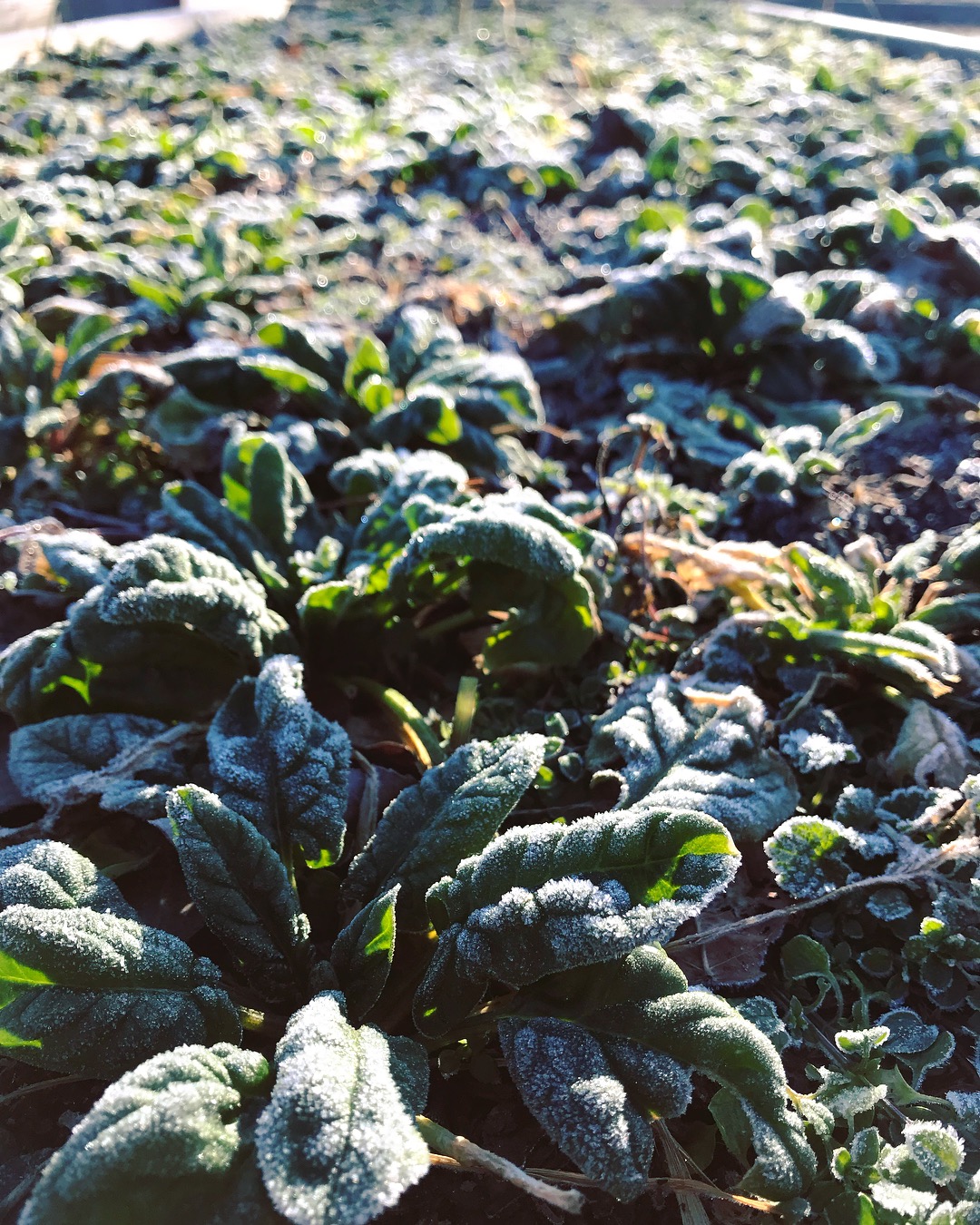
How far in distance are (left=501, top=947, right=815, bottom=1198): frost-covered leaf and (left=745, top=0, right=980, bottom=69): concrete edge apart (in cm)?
745

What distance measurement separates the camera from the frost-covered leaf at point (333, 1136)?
93 cm

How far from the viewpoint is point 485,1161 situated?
1.09m

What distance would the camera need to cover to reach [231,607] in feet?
5.64

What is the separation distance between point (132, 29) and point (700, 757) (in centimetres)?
1079

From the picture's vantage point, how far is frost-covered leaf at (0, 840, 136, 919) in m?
1.23

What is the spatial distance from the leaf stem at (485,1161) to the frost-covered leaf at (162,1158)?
21 cm

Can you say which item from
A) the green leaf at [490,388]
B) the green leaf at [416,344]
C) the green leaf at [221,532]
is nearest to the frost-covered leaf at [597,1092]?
the green leaf at [221,532]

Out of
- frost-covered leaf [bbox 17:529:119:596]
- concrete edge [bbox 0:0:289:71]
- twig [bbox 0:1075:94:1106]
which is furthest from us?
concrete edge [bbox 0:0:289:71]

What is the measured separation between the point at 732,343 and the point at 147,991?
244 centimetres

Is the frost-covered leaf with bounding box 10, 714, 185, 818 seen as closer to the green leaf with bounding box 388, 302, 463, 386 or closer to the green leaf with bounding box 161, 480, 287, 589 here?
the green leaf with bounding box 161, 480, 287, 589

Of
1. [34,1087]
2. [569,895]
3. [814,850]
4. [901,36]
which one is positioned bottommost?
[34,1087]

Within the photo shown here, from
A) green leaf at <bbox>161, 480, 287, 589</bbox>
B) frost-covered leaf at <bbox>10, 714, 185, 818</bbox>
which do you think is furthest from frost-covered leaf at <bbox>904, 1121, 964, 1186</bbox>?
green leaf at <bbox>161, 480, 287, 589</bbox>

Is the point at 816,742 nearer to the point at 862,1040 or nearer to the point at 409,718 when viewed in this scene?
the point at 862,1040

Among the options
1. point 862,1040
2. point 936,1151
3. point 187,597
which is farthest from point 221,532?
point 936,1151
